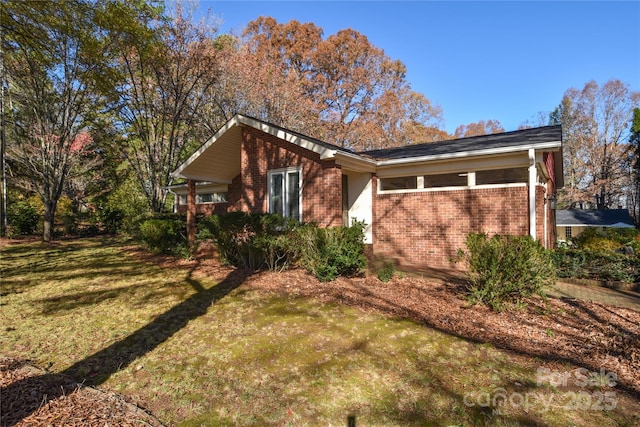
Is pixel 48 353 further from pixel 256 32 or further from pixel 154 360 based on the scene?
pixel 256 32

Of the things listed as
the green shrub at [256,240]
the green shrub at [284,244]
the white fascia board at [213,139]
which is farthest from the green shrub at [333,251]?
the white fascia board at [213,139]

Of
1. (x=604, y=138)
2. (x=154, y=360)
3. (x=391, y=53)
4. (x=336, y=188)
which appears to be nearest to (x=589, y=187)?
(x=604, y=138)

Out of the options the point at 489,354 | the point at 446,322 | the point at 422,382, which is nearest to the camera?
the point at 422,382

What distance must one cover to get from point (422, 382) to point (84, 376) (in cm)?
362

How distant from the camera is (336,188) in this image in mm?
A: 9312

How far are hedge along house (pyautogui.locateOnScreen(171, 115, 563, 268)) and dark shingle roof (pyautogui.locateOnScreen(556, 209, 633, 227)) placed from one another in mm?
21397

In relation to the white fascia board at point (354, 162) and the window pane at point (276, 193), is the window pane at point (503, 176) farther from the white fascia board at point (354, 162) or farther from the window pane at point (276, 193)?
the window pane at point (276, 193)

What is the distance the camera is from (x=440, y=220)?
9.87 metres

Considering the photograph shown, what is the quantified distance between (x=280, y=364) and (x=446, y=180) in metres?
7.87

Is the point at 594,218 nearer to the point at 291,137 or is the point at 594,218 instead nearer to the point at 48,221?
the point at 291,137

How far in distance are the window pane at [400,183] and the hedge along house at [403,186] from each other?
0.03m

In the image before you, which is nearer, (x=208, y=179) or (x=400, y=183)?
(x=400, y=183)

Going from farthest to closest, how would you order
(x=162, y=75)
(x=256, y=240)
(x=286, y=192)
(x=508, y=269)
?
(x=162, y=75) < (x=286, y=192) < (x=256, y=240) < (x=508, y=269)

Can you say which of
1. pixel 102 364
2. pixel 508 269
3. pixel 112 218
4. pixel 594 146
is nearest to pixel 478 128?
pixel 594 146
